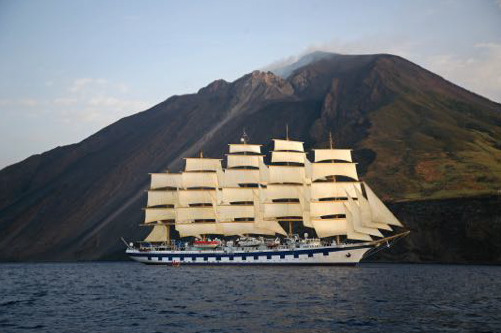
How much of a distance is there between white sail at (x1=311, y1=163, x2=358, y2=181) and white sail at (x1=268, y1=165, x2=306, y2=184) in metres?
6.13

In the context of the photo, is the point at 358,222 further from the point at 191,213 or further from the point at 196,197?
the point at 196,197

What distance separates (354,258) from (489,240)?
36.7m

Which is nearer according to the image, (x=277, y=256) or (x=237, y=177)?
(x=277, y=256)

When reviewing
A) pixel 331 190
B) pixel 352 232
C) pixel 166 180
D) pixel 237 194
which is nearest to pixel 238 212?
pixel 237 194

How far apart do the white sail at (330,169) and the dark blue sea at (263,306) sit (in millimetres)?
38655

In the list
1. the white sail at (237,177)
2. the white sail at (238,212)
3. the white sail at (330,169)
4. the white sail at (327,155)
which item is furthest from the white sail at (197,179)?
the white sail at (327,155)

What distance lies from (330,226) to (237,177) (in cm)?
2777

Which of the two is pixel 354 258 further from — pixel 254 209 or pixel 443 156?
pixel 443 156

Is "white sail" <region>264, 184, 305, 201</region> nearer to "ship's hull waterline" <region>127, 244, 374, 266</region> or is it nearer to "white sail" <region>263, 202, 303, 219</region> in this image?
"white sail" <region>263, 202, 303, 219</region>

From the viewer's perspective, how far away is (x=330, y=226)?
11325 centimetres

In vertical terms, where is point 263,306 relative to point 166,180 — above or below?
below

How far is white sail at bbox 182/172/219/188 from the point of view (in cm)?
13738

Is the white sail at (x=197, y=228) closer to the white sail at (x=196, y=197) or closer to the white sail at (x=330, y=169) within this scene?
the white sail at (x=196, y=197)

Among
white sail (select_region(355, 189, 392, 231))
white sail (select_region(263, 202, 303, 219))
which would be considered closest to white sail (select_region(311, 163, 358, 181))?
white sail (select_region(263, 202, 303, 219))
